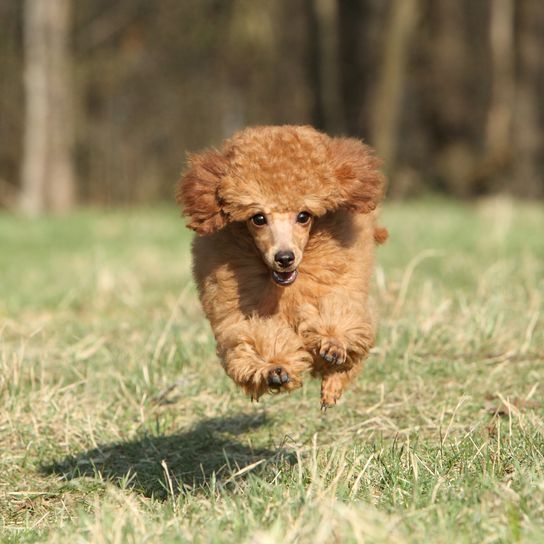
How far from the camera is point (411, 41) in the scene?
1742 centimetres

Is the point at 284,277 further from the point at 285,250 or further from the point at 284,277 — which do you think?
the point at 285,250

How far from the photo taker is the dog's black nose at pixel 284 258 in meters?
3.81

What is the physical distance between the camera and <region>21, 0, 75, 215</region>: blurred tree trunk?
18344 millimetres

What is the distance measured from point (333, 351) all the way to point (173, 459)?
1.27 m

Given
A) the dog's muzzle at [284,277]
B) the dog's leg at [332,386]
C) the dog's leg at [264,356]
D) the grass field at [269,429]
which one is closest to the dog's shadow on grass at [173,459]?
the grass field at [269,429]

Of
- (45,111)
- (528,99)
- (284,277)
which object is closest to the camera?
(284,277)

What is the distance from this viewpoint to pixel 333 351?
3752mm

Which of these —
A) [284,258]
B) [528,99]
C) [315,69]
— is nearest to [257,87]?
[528,99]

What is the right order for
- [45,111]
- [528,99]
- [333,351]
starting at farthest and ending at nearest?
[528,99] < [45,111] < [333,351]

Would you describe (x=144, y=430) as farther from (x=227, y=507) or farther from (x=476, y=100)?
(x=476, y=100)

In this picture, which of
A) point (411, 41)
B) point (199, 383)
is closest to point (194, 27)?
point (411, 41)

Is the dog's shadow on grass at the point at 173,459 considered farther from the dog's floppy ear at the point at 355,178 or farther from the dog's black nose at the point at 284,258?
the dog's floppy ear at the point at 355,178

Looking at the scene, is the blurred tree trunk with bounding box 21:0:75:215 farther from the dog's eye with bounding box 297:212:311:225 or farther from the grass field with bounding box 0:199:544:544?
the dog's eye with bounding box 297:212:311:225

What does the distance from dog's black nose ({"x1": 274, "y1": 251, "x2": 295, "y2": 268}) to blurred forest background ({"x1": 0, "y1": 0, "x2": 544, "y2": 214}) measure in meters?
12.8
